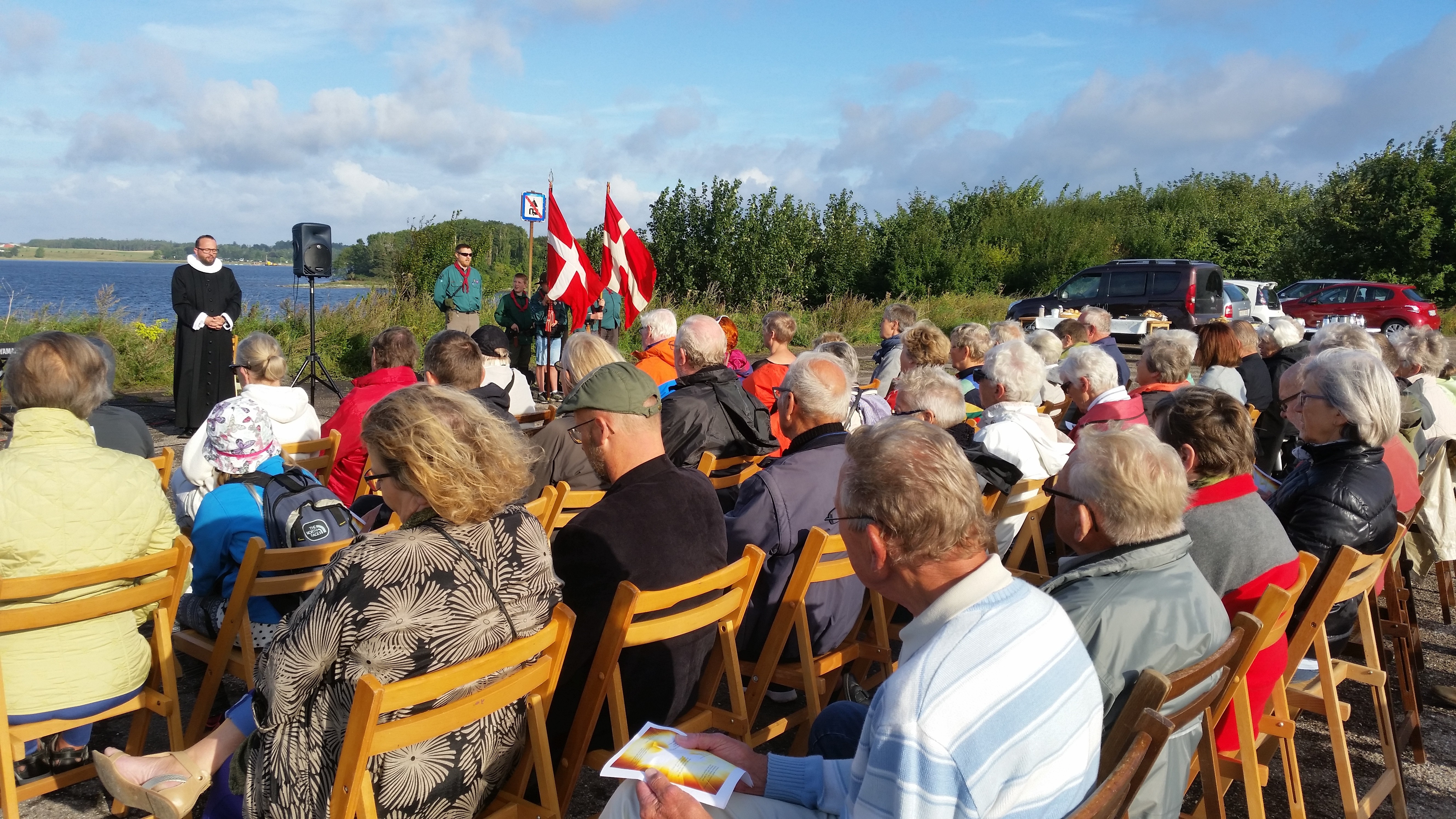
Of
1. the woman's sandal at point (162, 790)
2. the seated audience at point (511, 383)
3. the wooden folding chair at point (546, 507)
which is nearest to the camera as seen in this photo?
the woman's sandal at point (162, 790)

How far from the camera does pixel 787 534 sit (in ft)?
10.6

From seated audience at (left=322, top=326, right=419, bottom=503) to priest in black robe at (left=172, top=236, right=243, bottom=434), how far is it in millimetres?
5659

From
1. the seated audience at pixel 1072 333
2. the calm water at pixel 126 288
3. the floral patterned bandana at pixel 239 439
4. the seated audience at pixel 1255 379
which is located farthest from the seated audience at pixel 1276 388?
the calm water at pixel 126 288

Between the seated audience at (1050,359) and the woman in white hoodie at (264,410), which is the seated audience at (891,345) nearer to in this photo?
the seated audience at (1050,359)

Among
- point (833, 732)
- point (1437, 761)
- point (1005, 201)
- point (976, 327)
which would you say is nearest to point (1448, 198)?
point (1005, 201)

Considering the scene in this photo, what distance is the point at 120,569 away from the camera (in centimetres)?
254

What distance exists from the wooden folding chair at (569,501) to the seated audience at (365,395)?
1.02m

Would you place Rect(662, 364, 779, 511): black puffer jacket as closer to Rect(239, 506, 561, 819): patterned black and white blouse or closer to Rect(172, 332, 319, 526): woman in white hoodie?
Rect(172, 332, 319, 526): woman in white hoodie

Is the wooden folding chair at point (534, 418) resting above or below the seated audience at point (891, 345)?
below

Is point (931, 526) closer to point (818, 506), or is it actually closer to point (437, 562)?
point (437, 562)

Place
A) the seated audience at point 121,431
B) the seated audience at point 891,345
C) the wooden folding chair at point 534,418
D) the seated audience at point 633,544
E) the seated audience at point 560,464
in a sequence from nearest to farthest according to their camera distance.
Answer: the seated audience at point 633,544, the seated audience at point 560,464, the seated audience at point 121,431, the wooden folding chair at point 534,418, the seated audience at point 891,345

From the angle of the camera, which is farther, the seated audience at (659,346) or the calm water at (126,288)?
the calm water at (126,288)

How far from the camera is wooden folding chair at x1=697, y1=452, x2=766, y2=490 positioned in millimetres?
4129

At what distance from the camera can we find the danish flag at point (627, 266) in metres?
10.5
